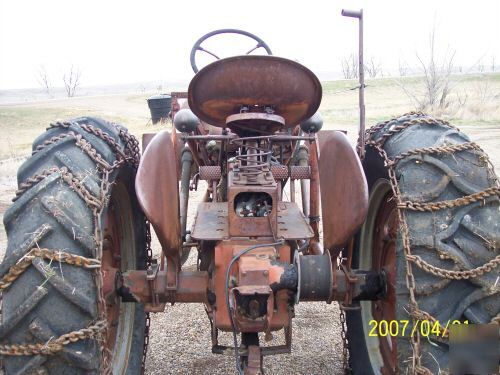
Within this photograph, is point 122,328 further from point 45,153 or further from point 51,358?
point 45,153

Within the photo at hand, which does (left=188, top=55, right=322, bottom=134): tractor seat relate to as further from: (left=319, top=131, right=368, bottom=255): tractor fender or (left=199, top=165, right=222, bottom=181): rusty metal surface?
(left=199, top=165, right=222, bottom=181): rusty metal surface

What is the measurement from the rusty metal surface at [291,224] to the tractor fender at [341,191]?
131 millimetres

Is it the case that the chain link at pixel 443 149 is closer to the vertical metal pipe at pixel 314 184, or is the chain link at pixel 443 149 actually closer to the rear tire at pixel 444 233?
the rear tire at pixel 444 233

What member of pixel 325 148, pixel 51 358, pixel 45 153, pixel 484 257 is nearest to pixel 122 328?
pixel 51 358

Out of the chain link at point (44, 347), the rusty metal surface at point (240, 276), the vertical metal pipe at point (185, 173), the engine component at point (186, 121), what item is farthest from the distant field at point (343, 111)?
the chain link at point (44, 347)

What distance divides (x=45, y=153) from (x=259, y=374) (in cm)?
141

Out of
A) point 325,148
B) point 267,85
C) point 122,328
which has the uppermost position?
point 267,85

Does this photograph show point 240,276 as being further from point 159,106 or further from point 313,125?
point 159,106

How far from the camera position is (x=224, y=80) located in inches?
96.5

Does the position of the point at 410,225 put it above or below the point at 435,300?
above

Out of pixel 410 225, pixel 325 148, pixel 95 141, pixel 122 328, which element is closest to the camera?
pixel 410 225

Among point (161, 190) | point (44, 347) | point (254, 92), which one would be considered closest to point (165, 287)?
point (161, 190)

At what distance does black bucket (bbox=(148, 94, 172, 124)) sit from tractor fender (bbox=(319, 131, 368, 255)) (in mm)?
12950

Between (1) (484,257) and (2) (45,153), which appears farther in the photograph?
(2) (45,153)
